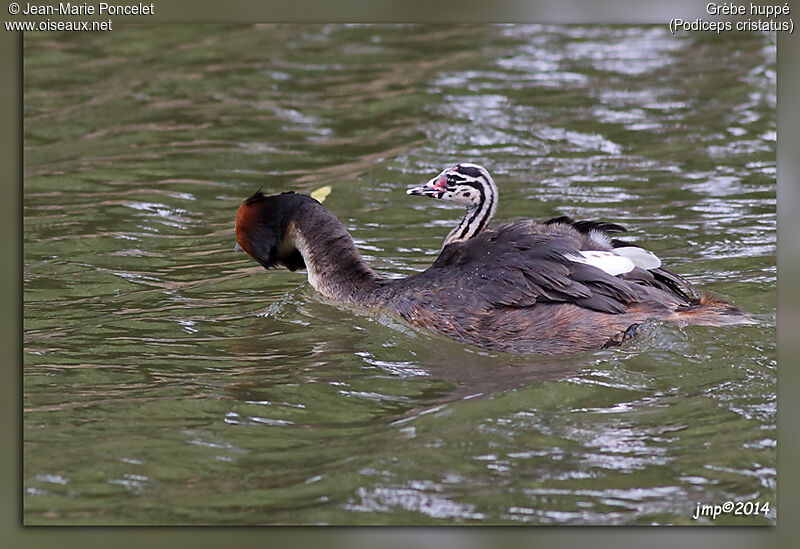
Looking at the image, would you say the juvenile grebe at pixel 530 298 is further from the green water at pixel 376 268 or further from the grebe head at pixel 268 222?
the grebe head at pixel 268 222

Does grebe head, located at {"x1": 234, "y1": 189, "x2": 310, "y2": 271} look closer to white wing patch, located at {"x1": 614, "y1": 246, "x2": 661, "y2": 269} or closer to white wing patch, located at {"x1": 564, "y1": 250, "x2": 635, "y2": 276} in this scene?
white wing patch, located at {"x1": 564, "y1": 250, "x2": 635, "y2": 276}

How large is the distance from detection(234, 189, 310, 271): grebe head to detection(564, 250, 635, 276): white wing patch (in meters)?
2.02

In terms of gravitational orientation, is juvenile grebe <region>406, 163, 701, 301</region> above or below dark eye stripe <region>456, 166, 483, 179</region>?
below

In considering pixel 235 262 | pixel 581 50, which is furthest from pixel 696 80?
pixel 235 262

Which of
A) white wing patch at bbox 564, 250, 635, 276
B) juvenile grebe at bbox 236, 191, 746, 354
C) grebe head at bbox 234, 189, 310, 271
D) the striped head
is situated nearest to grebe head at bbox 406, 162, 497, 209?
the striped head

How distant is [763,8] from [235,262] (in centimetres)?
441

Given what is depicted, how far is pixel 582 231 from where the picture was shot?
24.7 feet

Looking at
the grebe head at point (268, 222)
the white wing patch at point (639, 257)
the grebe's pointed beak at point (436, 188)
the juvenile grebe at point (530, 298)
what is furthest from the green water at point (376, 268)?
the grebe's pointed beak at point (436, 188)

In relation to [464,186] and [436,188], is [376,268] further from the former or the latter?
[464,186]

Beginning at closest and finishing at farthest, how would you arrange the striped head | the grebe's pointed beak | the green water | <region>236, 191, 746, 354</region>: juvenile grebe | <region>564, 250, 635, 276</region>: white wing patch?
the green water, <region>236, 191, 746, 354</region>: juvenile grebe, <region>564, 250, 635, 276</region>: white wing patch, the striped head, the grebe's pointed beak

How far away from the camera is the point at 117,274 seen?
874 centimetres

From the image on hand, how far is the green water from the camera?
5.62 m

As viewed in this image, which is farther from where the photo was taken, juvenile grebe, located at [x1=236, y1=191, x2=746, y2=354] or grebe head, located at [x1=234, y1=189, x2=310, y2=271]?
grebe head, located at [x1=234, y1=189, x2=310, y2=271]

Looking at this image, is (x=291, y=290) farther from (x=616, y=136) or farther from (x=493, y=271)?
(x=616, y=136)
